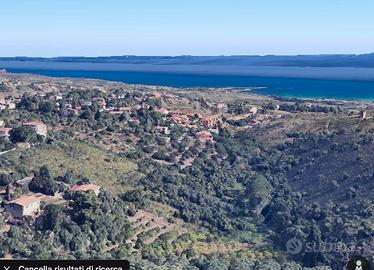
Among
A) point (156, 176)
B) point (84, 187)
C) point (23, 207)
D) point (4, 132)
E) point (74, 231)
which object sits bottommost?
point (156, 176)

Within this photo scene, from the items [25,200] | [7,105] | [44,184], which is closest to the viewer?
[25,200]

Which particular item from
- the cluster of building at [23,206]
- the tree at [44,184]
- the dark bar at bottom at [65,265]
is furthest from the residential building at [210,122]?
the dark bar at bottom at [65,265]

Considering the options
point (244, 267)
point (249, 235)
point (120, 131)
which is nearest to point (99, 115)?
point (120, 131)

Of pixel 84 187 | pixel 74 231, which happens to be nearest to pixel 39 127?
pixel 84 187

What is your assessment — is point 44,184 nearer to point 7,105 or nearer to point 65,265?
A: point 65,265

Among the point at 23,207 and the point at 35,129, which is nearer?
the point at 23,207

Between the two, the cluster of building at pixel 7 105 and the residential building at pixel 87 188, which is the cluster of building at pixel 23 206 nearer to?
the residential building at pixel 87 188

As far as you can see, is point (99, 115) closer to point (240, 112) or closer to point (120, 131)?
point (120, 131)
